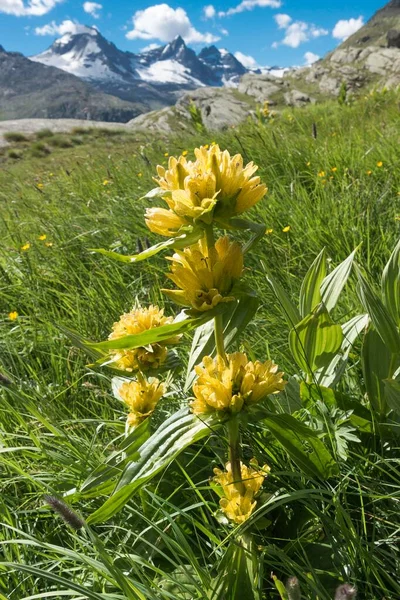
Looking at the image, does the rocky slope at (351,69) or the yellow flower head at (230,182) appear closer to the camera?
the yellow flower head at (230,182)

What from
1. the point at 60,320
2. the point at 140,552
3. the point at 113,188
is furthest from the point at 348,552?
the point at 113,188

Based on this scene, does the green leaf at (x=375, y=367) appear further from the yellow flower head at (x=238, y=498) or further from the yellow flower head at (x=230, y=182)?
the yellow flower head at (x=230, y=182)

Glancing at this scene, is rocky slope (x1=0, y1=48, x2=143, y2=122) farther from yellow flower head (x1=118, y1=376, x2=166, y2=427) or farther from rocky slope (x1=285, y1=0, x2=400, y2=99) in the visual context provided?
yellow flower head (x1=118, y1=376, x2=166, y2=427)

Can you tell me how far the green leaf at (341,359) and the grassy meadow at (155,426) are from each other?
0.30 ft

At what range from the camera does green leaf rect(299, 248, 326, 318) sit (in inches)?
43.0

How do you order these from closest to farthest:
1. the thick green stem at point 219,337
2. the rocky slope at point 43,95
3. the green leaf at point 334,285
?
the thick green stem at point 219,337 → the green leaf at point 334,285 → the rocky slope at point 43,95

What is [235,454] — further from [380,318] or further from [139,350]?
[380,318]

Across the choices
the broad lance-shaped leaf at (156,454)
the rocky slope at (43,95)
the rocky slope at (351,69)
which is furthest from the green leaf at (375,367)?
the rocky slope at (43,95)

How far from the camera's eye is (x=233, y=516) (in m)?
0.82

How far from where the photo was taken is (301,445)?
2.79 feet

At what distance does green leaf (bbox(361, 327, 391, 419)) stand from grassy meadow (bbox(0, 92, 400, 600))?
74mm

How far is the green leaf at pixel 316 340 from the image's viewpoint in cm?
100

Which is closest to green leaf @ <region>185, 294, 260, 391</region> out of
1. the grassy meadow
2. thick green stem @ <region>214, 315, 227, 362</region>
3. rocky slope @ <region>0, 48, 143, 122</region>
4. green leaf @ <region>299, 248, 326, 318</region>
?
thick green stem @ <region>214, 315, 227, 362</region>

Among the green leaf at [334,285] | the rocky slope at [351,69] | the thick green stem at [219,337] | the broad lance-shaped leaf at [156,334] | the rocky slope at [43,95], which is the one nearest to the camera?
the broad lance-shaped leaf at [156,334]
